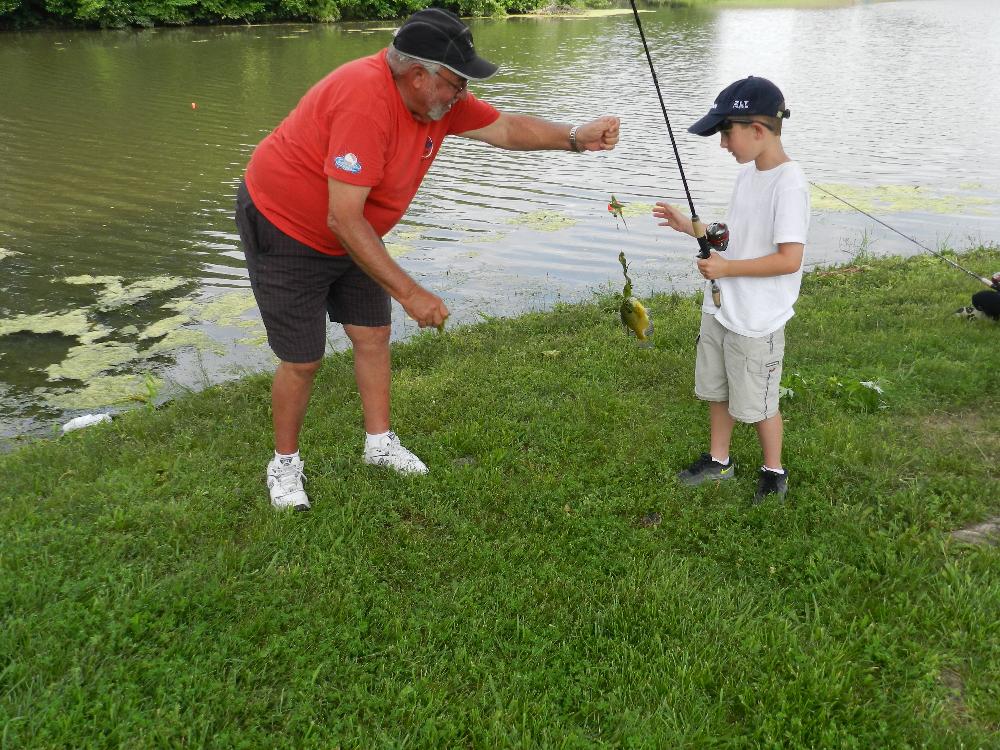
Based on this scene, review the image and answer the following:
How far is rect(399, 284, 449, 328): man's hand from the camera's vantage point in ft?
10.4

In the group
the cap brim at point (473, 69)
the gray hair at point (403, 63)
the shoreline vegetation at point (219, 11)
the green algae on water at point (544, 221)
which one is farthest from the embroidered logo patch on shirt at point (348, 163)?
the shoreline vegetation at point (219, 11)

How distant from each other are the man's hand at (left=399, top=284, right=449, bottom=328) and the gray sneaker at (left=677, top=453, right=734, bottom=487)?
4.86ft

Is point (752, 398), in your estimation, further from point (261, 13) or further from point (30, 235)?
point (261, 13)

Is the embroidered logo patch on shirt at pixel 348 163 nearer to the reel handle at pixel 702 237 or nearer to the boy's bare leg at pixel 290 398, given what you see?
the boy's bare leg at pixel 290 398

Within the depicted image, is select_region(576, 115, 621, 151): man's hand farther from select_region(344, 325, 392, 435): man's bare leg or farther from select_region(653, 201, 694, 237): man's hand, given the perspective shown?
select_region(344, 325, 392, 435): man's bare leg

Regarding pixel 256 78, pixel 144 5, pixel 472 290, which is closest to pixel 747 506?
pixel 472 290

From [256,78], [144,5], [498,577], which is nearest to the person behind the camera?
[498,577]

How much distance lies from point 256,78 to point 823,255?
17.8m

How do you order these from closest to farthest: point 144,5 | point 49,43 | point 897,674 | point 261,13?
point 897,674 → point 49,43 → point 144,5 → point 261,13

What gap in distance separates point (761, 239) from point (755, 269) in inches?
6.8

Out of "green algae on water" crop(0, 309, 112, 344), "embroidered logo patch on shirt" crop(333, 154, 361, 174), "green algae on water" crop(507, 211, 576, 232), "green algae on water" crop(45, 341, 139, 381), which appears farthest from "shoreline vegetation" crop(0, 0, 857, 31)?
"embroidered logo patch on shirt" crop(333, 154, 361, 174)

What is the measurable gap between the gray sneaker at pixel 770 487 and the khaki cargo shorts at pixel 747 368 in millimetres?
289

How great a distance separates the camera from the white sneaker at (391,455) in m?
3.92

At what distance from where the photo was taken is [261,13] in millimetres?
37781
